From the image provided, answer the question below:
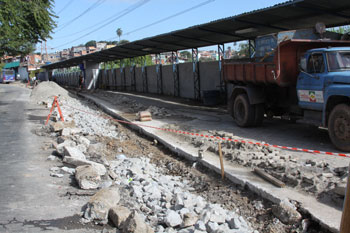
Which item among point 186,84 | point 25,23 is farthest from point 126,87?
point 25,23

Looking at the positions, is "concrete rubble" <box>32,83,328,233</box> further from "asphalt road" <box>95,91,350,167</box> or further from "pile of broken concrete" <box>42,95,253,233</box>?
"asphalt road" <box>95,91,350,167</box>

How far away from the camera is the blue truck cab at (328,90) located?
7.98 meters

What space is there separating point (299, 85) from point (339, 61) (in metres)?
1.28

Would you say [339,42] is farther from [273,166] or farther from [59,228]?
[59,228]

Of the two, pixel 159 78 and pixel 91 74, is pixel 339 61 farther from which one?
pixel 91 74

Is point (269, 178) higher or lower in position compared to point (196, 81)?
lower

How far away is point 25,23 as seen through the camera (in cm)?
1948

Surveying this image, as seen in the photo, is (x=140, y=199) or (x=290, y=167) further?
(x=290, y=167)

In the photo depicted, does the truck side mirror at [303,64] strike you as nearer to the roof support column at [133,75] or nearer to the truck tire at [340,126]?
the truck tire at [340,126]

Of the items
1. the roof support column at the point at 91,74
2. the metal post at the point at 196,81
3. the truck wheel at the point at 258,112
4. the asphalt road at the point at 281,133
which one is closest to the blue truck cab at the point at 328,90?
the asphalt road at the point at 281,133

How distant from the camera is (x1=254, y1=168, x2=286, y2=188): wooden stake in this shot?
19.6ft

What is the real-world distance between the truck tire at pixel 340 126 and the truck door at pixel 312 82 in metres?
0.68

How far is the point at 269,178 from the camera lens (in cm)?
628

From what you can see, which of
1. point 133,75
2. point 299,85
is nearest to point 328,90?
point 299,85
